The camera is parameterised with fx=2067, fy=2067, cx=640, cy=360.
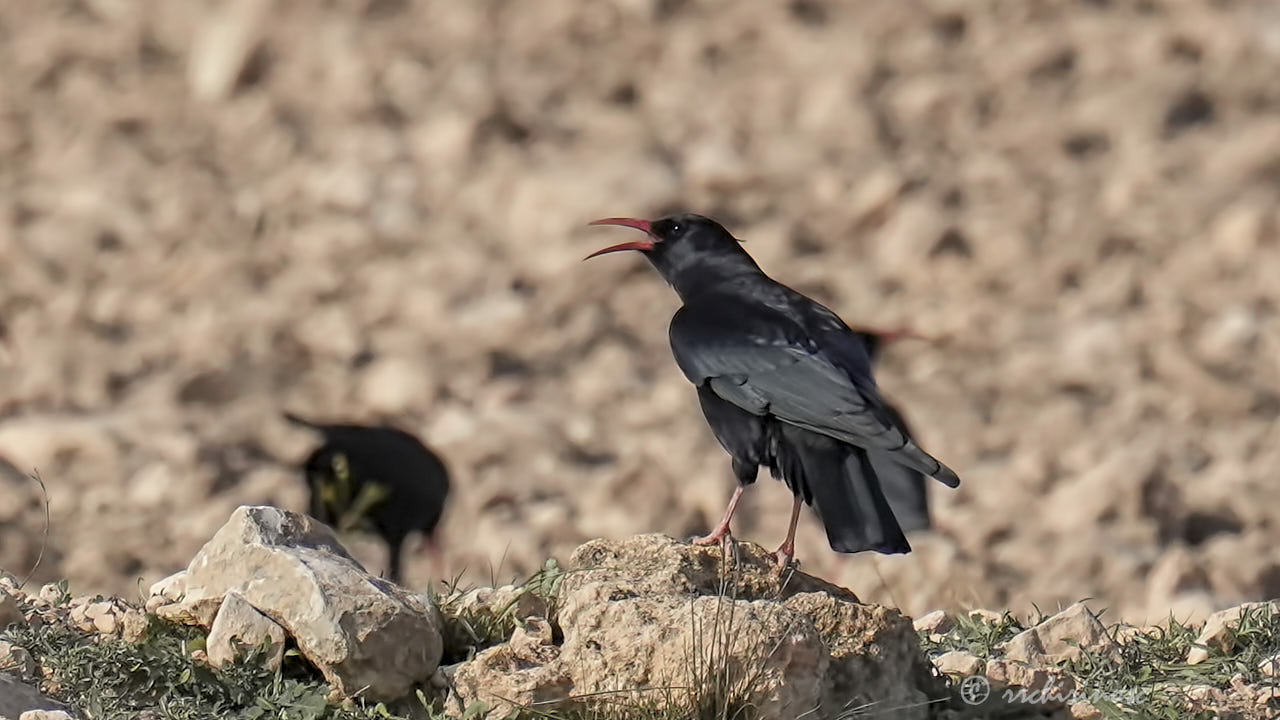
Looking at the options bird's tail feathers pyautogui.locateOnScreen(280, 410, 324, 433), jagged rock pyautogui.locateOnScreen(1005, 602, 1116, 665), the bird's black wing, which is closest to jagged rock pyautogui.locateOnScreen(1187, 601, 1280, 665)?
jagged rock pyautogui.locateOnScreen(1005, 602, 1116, 665)

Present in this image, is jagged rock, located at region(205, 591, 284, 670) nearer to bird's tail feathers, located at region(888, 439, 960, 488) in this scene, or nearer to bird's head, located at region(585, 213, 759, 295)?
bird's tail feathers, located at region(888, 439, 960, 488)

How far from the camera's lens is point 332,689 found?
4.05 m

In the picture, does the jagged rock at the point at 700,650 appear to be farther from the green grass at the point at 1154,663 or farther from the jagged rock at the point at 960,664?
the green grass at the point at 1154,663

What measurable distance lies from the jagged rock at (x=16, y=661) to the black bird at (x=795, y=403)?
1.49m

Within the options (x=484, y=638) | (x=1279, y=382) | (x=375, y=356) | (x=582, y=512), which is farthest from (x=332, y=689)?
(x=1279, y=382)

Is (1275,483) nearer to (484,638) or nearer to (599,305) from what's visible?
(599,305)

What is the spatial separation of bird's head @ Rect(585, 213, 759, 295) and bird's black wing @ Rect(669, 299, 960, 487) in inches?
9.4

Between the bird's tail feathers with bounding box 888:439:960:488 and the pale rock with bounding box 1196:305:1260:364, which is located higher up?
the pale rock with bounding box 1196:305:1260:364

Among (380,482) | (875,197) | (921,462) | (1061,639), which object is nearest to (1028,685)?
(1061,639)

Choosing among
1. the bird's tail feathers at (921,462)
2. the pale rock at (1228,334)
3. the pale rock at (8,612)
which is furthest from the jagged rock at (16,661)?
the pale rock at (1228,334)
